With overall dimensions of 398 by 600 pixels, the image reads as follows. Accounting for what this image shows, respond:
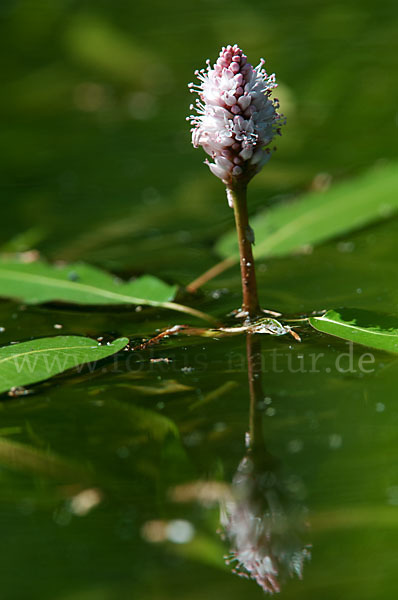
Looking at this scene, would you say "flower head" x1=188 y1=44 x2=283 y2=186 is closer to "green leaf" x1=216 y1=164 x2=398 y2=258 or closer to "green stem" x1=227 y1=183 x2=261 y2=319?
"green stem" x1=227 y1=183 x2=261 y2=319

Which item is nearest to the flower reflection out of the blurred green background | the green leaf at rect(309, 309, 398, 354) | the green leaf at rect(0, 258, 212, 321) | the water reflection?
the water reflection

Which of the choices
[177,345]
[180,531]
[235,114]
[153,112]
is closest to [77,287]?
[177,345]

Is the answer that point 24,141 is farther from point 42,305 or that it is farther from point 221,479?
point 221,479

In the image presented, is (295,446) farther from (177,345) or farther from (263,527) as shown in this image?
(177,345)

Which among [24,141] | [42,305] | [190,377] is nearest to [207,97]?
[190,377]

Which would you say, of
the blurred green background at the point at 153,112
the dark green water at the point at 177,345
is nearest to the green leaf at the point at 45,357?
the dark green water at the point at 177,345

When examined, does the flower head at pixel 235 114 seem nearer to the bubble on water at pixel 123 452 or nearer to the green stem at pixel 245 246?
the green stem at pixel 245 246
